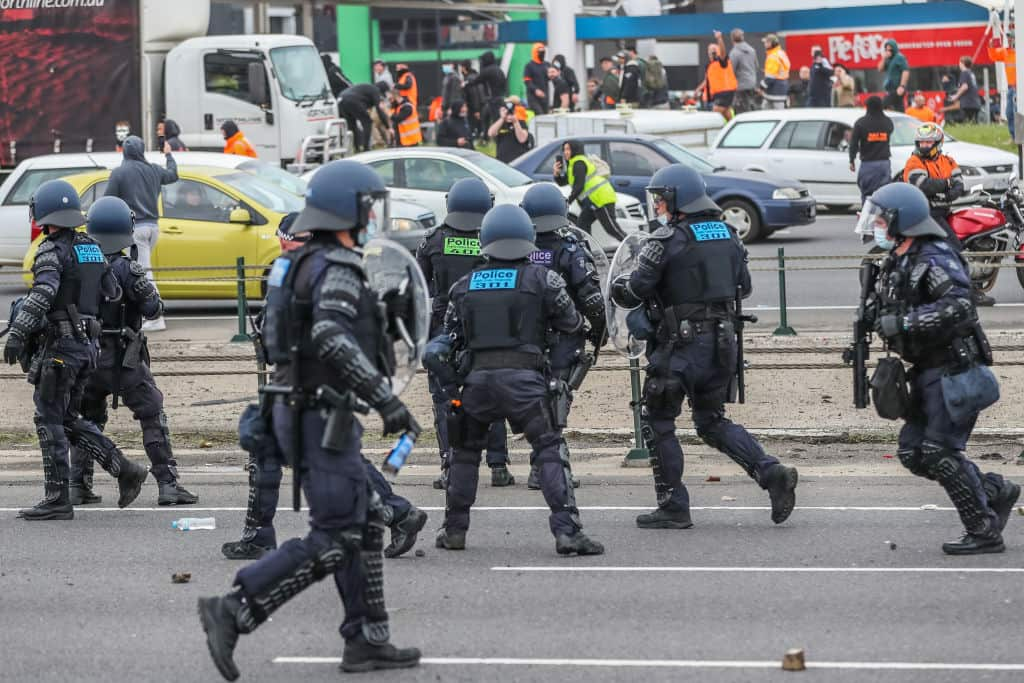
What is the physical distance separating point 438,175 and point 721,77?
11.7 m

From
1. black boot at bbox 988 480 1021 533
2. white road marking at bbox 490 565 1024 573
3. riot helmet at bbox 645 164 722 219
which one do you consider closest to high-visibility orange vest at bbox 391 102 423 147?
riot helmet at bbox 645 164 722 219

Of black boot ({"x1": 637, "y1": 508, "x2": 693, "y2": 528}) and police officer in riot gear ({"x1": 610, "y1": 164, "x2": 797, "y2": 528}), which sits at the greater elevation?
police officer in riot gear ({"x1": 610, "y1": 164, "x2": 797, "y2": 528})

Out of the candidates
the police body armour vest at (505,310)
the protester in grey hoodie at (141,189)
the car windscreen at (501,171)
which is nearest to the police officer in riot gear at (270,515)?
the police body armour vest at (505,310)

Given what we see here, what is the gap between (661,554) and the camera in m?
9.03

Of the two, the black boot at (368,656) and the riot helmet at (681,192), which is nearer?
the black boot at (368,656)

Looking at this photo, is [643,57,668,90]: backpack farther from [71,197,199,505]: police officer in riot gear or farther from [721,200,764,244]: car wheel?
[71,197,199,505]: police officer in riot gear

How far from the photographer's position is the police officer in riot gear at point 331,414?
665 cm

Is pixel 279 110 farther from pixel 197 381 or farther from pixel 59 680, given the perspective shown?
pixel 59 680

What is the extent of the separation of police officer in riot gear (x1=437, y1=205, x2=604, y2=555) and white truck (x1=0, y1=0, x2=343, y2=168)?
1746cm

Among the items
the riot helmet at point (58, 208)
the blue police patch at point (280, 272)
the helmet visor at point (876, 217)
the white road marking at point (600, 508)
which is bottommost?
the white road marking at point (600, 508)

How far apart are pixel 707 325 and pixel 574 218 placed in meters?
11.2

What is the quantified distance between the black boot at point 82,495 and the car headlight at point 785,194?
13645 mm

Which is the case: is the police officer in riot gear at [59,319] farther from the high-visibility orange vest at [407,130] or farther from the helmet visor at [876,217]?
the high-visibility orange vest at [407,130]

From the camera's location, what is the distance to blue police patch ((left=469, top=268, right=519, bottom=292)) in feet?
28.9
